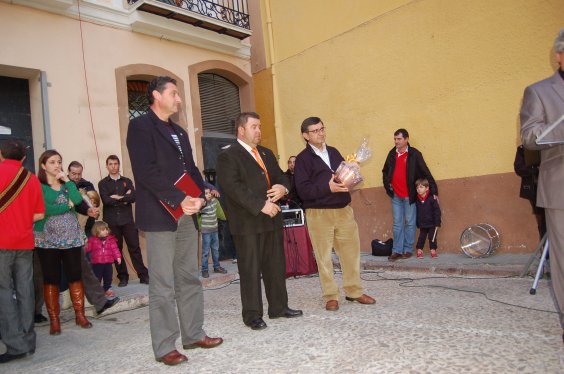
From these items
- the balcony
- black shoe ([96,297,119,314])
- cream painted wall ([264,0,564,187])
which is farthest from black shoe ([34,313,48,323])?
cream painted wall ([264,0,564,187])

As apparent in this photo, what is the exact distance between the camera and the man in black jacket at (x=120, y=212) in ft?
24.7

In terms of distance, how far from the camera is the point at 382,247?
866 centimetres

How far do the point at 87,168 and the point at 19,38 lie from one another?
7.67 feet

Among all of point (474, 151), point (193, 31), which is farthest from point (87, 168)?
point (474, 151)

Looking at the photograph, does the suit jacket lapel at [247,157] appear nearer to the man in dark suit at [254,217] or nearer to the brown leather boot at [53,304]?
the man in dark suit at [254,217]

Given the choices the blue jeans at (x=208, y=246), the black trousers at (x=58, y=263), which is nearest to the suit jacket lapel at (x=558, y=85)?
the black trousers at (x=58, y=263)

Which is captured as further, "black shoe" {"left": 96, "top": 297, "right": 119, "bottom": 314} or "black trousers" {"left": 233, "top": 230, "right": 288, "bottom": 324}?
Result: "black shoe" {"left": 96, "top": 297, "right": 119, "bottom": 314}

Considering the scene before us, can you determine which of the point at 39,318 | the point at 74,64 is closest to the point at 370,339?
the point at 39,318

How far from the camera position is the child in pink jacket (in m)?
6.52

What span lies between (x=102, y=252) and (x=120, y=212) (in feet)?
3.85

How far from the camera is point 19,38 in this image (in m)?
7.50

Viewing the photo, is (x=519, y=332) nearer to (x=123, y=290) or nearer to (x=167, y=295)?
(x=167, y=295)

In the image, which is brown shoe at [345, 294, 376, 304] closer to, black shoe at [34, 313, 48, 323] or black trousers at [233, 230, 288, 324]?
black trousers at [233, 230, 288, 324]

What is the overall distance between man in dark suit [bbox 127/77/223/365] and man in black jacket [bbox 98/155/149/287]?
4.17m
